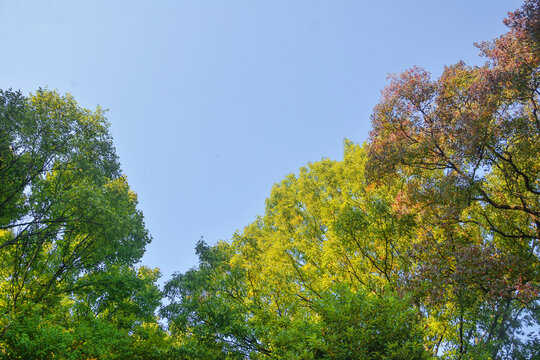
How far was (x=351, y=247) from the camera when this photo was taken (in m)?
10.0

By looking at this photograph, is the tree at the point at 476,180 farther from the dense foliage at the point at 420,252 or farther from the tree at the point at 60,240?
the tree at the point at 60,240

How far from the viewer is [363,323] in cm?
708

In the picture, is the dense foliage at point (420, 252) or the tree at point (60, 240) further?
the tree at point (60, 240)

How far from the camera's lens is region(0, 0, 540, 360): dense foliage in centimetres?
764

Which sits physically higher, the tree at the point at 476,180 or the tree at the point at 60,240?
the tree at the point at 476,180

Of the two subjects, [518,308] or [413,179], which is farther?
[413,179]

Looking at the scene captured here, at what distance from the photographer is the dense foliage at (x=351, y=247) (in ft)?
25.1

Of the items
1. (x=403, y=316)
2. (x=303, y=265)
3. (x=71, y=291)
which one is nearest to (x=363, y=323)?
(x=403, y=316)

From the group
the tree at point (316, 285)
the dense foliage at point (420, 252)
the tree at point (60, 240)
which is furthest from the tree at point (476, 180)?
the tree at point (60, 240)

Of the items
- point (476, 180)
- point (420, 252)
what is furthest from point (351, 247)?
point (476, 180)

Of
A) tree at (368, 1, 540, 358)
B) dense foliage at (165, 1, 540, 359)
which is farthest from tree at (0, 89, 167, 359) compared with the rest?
tree at (368, 1, 540, 358)

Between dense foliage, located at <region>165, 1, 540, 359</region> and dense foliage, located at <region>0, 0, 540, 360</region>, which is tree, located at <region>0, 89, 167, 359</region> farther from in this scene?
dense foliage, located at <region>165, 1, 540, 359</region>

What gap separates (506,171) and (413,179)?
2.60m

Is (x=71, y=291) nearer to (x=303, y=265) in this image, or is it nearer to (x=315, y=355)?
(x=303, y=265)
